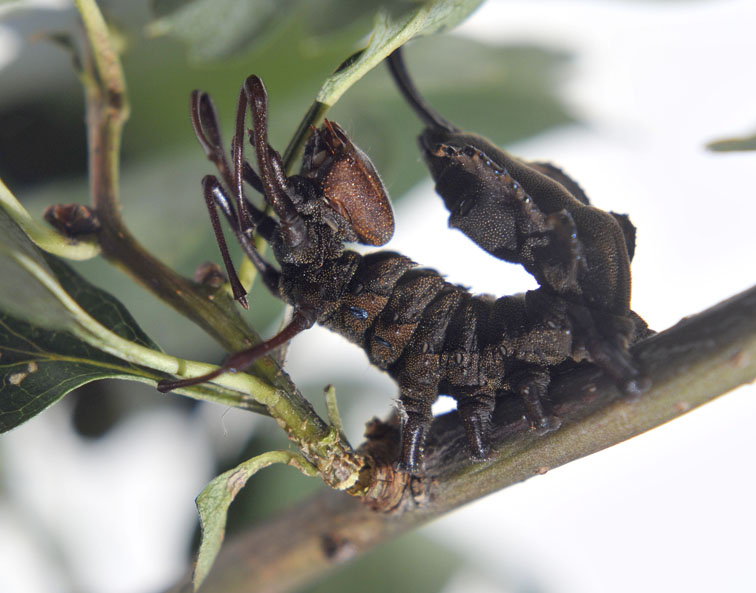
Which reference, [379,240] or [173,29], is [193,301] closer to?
[379,240]

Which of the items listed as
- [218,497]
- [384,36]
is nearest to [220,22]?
[384,36]

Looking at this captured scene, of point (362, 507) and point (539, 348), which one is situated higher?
point (539, 348)

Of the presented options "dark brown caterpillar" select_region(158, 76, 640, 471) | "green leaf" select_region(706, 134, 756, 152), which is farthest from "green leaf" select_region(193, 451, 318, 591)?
"green leaf" select_region(706, 134, 756, 152)

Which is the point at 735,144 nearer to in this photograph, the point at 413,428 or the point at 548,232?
the point at 548,232

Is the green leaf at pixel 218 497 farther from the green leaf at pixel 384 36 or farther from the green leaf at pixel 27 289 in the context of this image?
the green leaf at pixel 384 36

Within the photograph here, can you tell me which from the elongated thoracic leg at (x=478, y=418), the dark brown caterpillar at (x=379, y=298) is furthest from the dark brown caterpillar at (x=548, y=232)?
the elongated thoracic leg at (x=478, y=418)

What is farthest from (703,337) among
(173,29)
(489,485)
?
(173,29)
